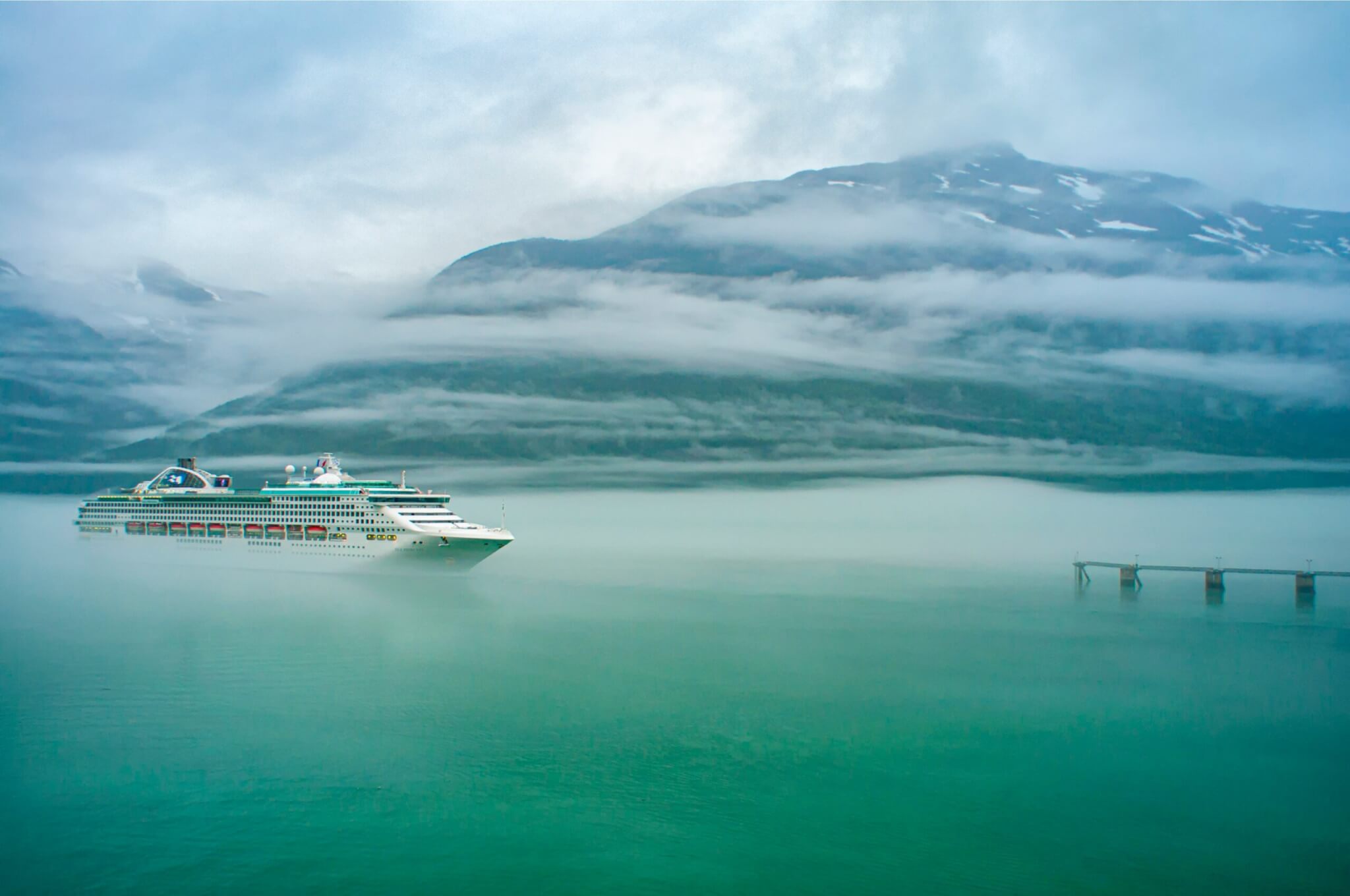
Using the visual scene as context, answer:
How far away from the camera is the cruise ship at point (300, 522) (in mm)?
41281

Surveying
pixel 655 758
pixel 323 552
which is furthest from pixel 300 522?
pixel 655 758

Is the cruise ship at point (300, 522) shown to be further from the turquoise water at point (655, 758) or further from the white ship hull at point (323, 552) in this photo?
the turquoise water at point (655, 758)

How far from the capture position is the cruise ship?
4128cm

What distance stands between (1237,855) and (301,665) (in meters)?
18.6

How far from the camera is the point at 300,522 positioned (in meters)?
47.0

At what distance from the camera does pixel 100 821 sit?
37.7ft

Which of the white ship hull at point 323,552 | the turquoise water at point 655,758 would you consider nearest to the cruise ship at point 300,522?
the white ship hull at point 323,552

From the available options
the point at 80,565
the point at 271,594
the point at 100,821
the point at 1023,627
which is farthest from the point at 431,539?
the point at 100,821

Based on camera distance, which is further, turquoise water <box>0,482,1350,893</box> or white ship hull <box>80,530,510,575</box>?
white ship hull <box>80,530,510,575</box>

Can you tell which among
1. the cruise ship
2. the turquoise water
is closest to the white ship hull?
the cruise ship

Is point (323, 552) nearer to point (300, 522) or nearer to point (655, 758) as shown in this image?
point (300, 522)

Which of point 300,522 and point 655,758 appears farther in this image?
point 300,522

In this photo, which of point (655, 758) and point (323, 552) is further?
point (323, 552)

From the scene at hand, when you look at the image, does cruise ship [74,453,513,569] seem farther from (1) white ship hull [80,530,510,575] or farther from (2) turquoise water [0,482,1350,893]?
(2) turquoise water [0,482,1350,893]
